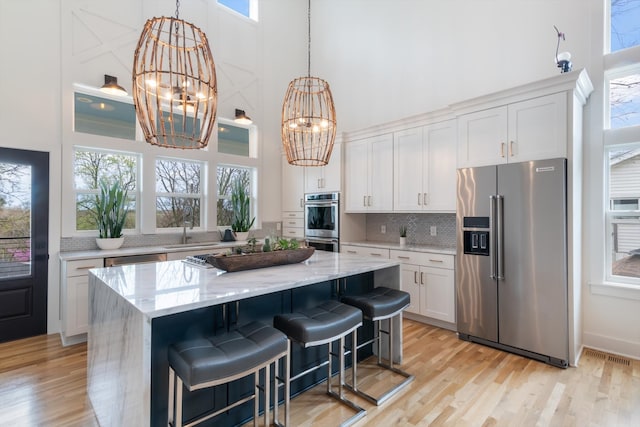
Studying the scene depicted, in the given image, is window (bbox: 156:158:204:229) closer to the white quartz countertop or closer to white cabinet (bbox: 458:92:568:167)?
the white quartz countertop

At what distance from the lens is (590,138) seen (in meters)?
3.27

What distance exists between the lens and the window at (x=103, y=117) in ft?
13.1

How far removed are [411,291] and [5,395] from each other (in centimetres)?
390

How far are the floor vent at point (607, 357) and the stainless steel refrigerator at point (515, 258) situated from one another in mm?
537

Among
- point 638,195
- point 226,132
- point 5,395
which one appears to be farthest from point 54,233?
point 638,195

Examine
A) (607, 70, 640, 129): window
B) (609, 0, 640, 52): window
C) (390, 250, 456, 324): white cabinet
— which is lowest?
(390, 250, 456, 324): white cabinet

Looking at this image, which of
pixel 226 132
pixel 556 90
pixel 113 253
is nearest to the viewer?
pixel 556 90

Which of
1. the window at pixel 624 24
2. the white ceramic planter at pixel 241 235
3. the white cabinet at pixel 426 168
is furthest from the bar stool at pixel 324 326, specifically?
the window at pixel 624 24

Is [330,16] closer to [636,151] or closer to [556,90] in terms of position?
[556,90]

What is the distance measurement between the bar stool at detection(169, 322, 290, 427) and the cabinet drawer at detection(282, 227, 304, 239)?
12.0 ft

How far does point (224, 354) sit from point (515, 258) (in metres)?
2.83

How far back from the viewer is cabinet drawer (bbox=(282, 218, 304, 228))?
557cm

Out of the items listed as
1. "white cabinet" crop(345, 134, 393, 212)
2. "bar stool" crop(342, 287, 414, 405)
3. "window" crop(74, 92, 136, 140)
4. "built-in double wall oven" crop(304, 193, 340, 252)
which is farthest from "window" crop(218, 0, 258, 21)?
"bar stool" crop(342, 287, 414, 405)

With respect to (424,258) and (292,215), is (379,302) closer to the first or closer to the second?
(424,258)
